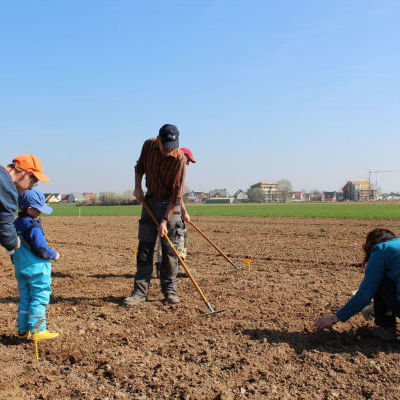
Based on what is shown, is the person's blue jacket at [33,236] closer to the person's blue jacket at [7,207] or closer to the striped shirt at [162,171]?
the person's blue jacket at [7,207]

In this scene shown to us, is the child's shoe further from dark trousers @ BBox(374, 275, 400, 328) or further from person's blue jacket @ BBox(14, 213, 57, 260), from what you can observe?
dark trousers @ BBox(374, 275, 400, 328)

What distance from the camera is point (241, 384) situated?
311cm

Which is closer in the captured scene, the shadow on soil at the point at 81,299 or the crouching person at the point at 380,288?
the crouching person at the point at 380,288

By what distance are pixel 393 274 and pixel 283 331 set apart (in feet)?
4.04

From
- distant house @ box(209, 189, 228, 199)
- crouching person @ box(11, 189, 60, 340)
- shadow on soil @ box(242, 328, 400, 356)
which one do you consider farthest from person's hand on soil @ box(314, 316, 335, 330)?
distant house @ box(209, 189, 228, 199)

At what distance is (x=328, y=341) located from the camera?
3869 millimetres

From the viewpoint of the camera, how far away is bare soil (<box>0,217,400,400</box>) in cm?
307

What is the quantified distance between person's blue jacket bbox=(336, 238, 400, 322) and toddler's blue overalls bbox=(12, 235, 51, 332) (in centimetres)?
289

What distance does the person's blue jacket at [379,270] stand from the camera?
3.57 meters

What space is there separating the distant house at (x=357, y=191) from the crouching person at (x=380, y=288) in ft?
475

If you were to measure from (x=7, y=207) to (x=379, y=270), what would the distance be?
3044 mm

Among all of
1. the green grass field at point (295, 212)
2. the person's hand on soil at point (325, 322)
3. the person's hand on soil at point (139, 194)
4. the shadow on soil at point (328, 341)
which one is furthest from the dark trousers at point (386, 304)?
the green grass field at point (295, 212)

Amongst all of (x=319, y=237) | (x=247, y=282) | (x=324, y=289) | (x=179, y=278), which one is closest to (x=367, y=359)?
(x=324, y=289)

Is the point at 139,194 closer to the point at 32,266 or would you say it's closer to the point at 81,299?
the point at 81,299
